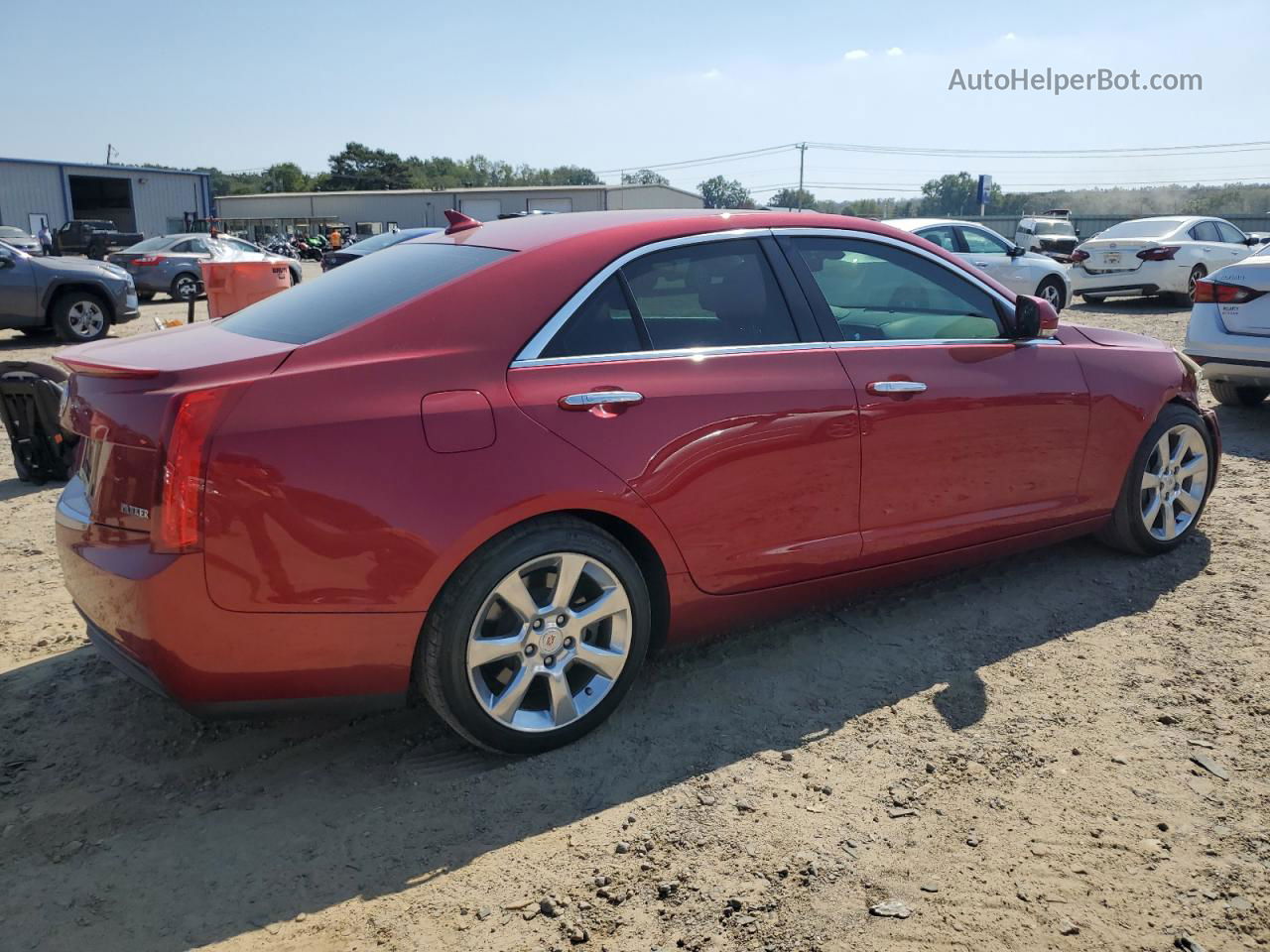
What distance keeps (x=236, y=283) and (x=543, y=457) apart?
8774 millimetres

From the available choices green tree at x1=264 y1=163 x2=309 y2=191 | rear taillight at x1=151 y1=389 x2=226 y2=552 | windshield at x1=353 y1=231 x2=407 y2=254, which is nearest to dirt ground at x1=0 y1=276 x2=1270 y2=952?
rear taillight at x1=151 y1=389 x2=226 y2=552

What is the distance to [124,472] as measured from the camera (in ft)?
8.75

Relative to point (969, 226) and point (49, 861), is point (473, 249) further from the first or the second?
point (969, 226)

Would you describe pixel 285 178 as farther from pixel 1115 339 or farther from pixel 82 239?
pixel 1115 339

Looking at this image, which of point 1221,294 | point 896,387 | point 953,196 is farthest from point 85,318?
point 953,196

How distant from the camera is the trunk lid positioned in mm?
2604

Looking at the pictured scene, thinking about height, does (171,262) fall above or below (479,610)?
above

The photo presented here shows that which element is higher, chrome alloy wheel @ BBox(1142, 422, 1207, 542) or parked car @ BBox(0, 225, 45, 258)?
parked car @ BBox(0, 225, 45, 258)

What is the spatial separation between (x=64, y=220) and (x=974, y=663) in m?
52.0

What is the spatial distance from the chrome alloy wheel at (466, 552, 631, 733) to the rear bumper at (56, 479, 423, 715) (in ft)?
0.79

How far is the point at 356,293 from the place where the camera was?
326 centimetres

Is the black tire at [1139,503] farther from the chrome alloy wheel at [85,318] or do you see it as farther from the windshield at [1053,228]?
the windshield at [1053,228]

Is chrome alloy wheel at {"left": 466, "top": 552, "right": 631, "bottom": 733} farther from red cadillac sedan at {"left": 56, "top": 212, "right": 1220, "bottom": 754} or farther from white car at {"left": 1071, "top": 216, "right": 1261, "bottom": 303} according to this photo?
white car at {"left": 1071, "top": 216, "right": 1261, "bottom": 303}

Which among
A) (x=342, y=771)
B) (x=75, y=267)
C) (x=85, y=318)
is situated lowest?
(x=342, y=771)
